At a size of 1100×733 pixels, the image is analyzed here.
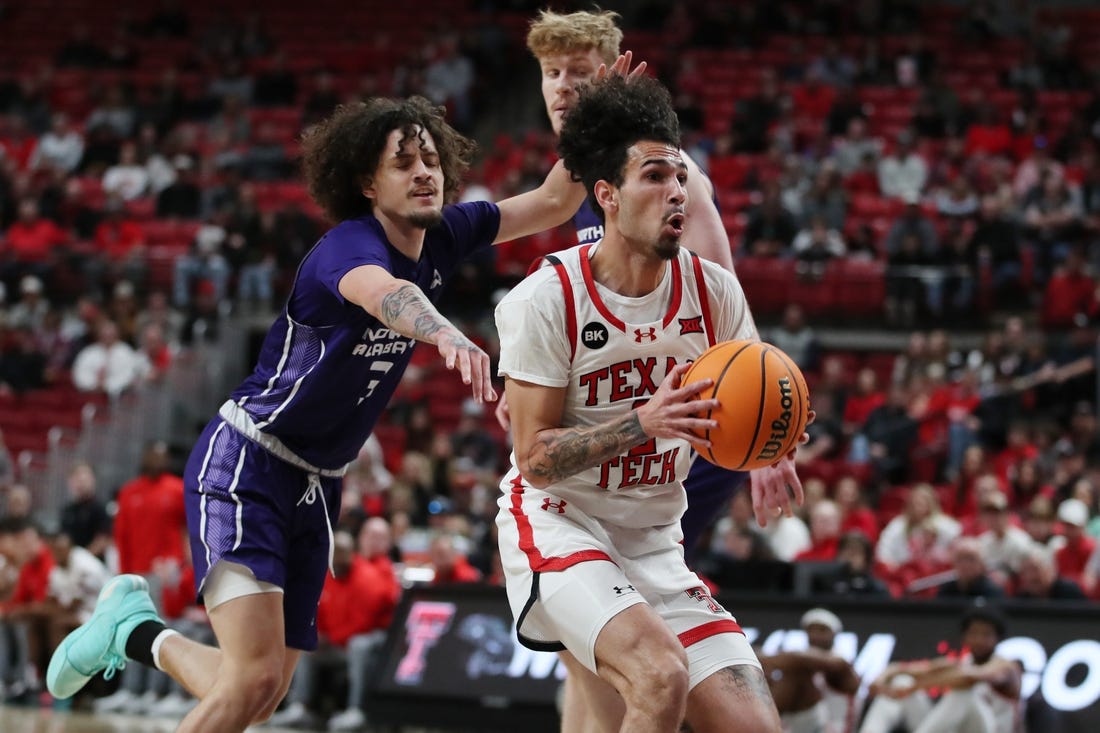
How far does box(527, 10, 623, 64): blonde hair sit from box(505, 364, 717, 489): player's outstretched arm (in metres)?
1.94

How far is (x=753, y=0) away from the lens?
2442 centimetres

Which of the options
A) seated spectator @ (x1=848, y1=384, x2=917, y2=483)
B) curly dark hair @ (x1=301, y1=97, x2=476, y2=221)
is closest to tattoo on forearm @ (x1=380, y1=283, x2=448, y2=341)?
curly dark hair @ (x1=301, y1=97, x2=476, y2=221)

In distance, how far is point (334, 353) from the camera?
5.64 meters

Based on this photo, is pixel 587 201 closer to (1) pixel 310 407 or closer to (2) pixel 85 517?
(1) pixel 310 407

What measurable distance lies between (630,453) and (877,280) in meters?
12.2

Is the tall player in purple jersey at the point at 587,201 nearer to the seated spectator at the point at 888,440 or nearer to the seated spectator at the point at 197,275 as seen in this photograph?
the seated spectator at the point at 888,440

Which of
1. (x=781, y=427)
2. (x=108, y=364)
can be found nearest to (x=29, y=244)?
(x=108, y=364)

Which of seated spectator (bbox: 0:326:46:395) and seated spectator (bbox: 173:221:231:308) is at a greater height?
seated spectator (bbox: 173:221:231:308)

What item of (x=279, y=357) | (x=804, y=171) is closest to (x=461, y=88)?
(x=804, y=171)

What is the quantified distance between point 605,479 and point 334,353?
121cm

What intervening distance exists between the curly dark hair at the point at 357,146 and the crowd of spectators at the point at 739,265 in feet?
19.7

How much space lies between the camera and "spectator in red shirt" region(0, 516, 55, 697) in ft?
45.1

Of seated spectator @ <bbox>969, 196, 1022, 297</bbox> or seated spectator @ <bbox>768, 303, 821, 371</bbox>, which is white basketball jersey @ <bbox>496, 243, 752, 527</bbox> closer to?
seated spectator @ <bbox>768, 303, 821, 371</bbox>

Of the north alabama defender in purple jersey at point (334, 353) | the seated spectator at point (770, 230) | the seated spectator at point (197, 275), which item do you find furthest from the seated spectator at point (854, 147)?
the north alabama defender in purple jersey at point (334, 353)
